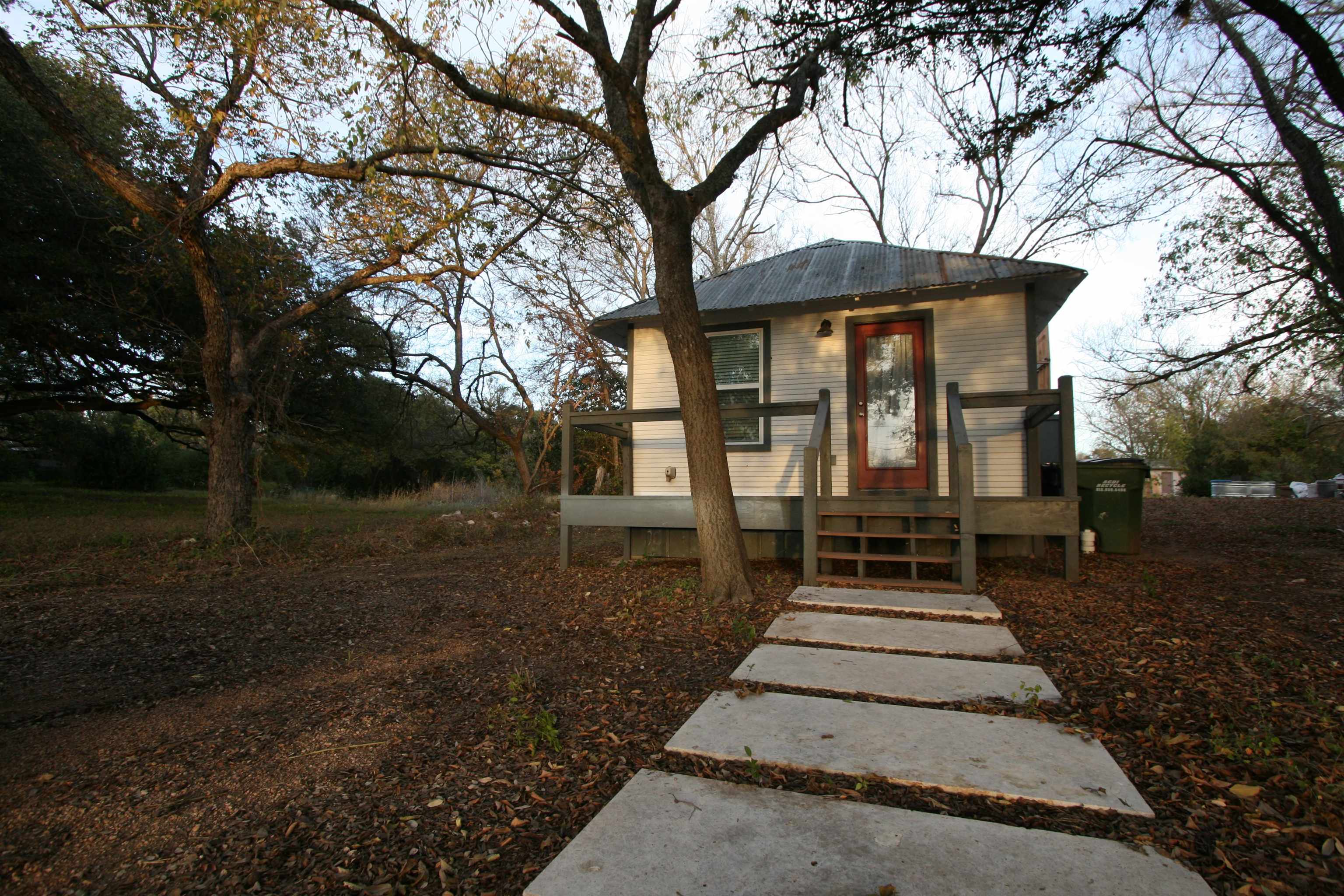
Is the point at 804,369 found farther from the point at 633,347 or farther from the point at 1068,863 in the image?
the point at 1068,863

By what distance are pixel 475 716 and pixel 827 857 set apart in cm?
163

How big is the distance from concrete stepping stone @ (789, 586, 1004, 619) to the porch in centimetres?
26

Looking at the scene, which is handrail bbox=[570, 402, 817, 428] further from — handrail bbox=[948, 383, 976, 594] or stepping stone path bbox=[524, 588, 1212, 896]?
stepping stone path bbox=[524, 588, 1212, 896]

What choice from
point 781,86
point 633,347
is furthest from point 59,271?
point 781,86

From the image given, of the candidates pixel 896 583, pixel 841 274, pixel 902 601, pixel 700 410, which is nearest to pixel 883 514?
pixel 896 583

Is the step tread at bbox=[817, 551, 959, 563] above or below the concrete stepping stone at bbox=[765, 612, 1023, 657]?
above

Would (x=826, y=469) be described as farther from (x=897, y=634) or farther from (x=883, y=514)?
(x=897, y=634)

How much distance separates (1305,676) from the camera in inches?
124

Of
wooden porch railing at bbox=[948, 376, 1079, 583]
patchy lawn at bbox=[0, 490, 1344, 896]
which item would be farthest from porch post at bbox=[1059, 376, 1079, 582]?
patchy lawn at bbox=[0, 490, 1344, 896]

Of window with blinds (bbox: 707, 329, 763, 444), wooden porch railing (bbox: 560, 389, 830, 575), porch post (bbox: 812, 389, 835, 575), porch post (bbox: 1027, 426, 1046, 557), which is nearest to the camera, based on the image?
wooden porch railing (bbox: 560, 389, 830, 575)

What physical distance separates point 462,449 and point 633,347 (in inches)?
664

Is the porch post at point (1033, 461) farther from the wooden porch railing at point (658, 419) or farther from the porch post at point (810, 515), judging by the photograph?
the porch post at point (810, 515)

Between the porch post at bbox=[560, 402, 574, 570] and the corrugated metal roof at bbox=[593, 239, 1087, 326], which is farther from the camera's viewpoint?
the porch post at bbox=[560, 402, 574, 570]

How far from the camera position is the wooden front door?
7125 mm
